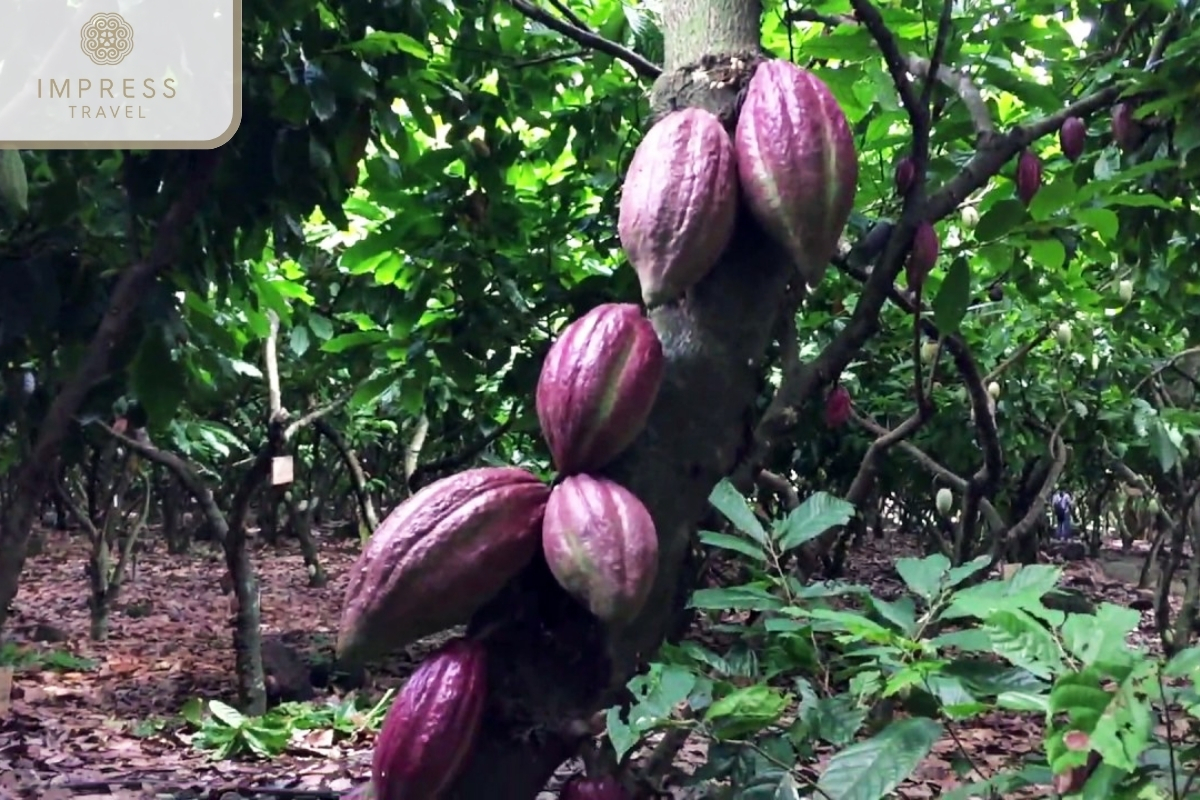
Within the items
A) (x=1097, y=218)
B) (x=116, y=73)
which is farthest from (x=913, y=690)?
(x=116, y=73)

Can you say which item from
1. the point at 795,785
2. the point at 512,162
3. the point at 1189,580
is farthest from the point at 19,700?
the point at 1189,580

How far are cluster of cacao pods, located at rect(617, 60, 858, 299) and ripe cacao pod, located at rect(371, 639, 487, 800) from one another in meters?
0.28

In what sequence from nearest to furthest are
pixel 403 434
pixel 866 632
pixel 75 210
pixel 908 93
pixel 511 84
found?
pixel 866 632, pixel 908 93, pixel 75 210, pixel 511 84, pixel 403 434

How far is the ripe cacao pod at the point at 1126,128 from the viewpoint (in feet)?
5.62

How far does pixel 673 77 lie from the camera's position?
33.7 inches

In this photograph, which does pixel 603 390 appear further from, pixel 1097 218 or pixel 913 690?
pixel 1097 218

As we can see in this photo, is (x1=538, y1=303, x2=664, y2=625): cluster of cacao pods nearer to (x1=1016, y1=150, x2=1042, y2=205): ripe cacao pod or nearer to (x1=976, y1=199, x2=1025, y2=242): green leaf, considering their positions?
(x1=976, y1=199, x2=1025, y2=242): green leaf

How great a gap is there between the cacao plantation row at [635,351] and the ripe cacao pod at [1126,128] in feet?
0.05

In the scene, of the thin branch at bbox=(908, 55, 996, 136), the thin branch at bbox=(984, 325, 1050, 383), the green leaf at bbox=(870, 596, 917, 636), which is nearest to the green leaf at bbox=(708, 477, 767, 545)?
the green leaf at bbox=(870, 596, 917, 636)

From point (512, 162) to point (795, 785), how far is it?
1.57 meters

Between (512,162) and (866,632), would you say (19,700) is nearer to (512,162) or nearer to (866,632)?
(512,162)

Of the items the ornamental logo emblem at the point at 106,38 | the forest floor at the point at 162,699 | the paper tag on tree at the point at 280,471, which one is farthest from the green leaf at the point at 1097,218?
the paper tag on tree at the point at 280,471

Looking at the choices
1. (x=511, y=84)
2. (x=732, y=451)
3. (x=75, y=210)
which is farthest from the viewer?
(x=511, y=84)

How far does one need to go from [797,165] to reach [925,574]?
1.02 feet
